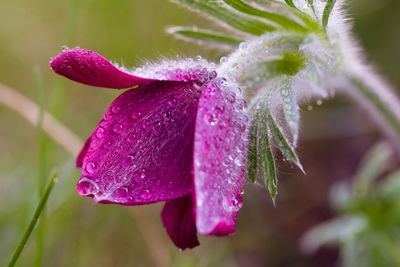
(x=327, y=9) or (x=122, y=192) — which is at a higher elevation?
(x=327, y=9)

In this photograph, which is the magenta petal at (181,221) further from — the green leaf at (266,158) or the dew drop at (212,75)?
the dew drop at (212,75)

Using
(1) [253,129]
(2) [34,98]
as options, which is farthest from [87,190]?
(2) [34,98]

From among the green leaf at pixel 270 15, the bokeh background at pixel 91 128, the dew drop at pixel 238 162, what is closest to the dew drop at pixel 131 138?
the dew drop at pixel 238 162

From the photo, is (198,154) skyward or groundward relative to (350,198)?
skyward

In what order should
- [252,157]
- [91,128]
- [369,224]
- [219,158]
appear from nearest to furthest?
[219,158] < [252,157] < [369,224] < [91,128]

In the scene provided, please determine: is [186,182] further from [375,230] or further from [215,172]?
[375,230]

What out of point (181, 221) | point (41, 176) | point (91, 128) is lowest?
point (91, 128)

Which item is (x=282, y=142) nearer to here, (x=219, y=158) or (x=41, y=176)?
(x=219, y=158)

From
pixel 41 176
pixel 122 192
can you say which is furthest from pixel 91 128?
pixel 122 192
